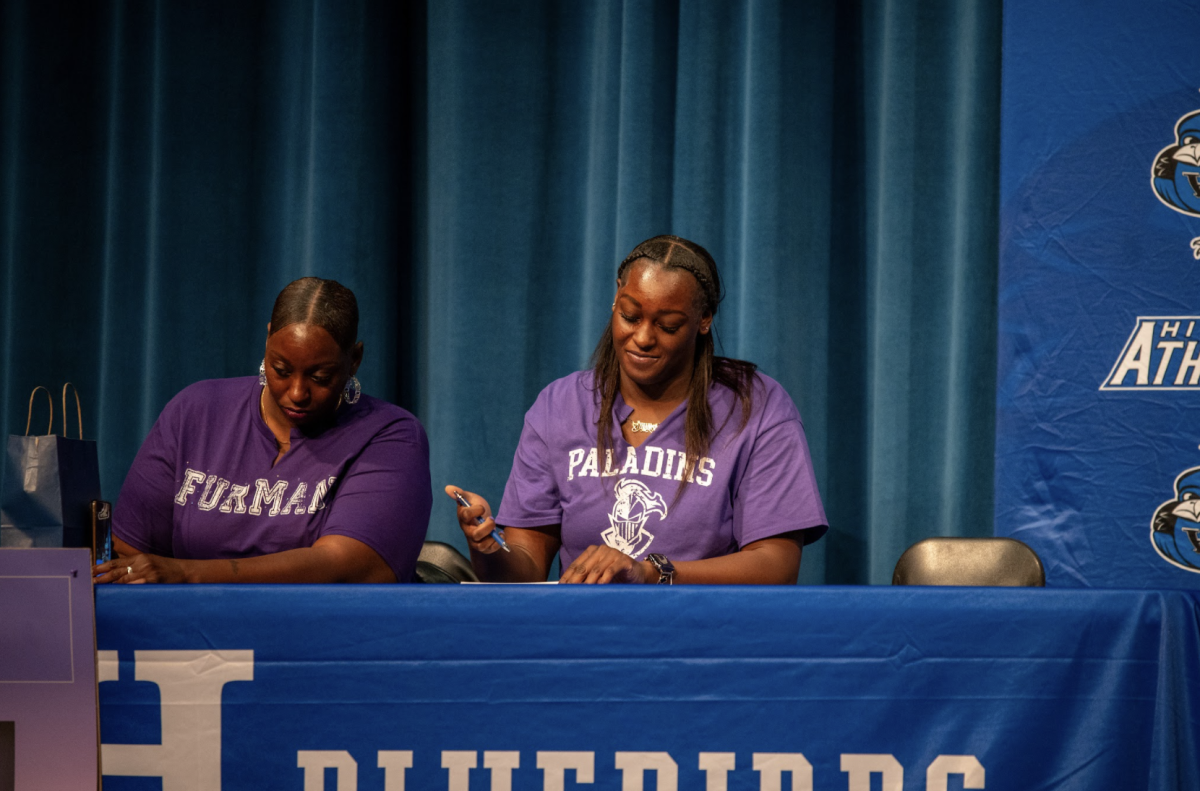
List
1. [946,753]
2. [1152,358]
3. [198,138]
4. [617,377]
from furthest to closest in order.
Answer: [198,138]
[1152,358]
[617,377]
[946,753]

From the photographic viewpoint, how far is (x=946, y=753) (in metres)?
1.38

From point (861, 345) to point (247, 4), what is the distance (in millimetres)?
2420

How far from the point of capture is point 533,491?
7.20ft

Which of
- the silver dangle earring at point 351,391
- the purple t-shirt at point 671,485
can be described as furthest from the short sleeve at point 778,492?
the silver dangle earring at point 351,391

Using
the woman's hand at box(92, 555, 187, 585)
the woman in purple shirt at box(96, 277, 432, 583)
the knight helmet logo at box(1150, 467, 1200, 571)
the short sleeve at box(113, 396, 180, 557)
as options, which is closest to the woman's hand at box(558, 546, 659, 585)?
the woman in purple shirt at box(96, 277, 432, 583)

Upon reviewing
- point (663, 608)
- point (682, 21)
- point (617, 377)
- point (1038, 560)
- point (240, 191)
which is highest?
point (682, 21)

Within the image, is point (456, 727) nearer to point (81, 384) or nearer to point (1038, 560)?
point (1038, 560)

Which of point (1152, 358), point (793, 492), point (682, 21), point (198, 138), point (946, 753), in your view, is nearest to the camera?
point (946, 753)

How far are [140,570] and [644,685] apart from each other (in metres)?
0.80

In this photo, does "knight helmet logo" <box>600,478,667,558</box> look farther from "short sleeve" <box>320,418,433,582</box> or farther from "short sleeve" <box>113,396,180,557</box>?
"short sleeve" <box>113,396,180,557</box>

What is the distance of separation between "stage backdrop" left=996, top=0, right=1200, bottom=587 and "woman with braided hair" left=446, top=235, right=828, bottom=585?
0.85 meters

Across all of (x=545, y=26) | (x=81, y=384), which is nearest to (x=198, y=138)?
(x=81, y=384)

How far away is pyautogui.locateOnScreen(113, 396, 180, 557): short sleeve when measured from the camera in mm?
2025

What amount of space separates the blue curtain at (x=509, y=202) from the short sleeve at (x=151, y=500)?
4.51 feet
